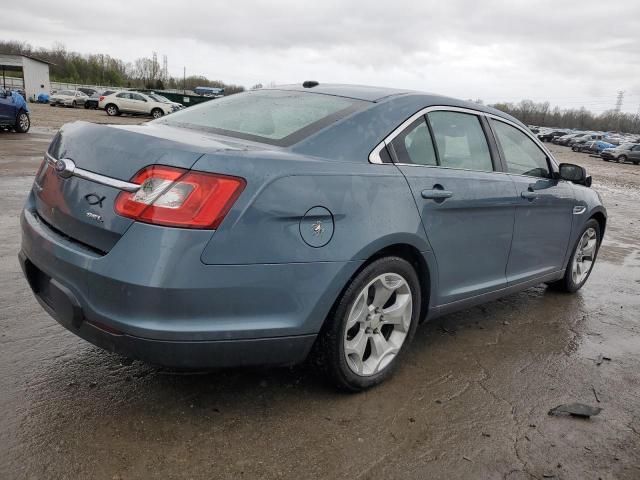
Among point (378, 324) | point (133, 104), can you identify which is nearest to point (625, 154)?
point (133, 104)

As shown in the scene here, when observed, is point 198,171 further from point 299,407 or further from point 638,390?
point 638,390

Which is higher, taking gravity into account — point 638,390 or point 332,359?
point 332,359

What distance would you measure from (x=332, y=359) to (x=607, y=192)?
15691mm

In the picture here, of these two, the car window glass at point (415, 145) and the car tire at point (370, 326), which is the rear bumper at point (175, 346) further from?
the car window glass at point (415, 145)

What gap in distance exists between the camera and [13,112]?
53.6 ft

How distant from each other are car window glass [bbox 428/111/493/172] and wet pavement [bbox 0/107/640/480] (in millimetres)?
1241

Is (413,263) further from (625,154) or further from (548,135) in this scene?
(548,135)

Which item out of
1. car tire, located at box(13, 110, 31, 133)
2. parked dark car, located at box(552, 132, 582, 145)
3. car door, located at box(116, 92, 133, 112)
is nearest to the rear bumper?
car tire, located at box(13, 110, 31, 133)

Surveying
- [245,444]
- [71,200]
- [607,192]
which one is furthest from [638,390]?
[607,192]

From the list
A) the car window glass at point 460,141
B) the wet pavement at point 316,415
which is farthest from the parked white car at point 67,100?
the car window glass at point 460,141

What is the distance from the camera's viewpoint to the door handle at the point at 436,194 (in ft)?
9.61

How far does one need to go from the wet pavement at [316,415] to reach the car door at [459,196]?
22.4 inches

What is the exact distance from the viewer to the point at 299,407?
2688 millimetres

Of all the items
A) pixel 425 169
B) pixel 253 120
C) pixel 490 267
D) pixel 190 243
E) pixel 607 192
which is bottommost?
pixel 607 192
